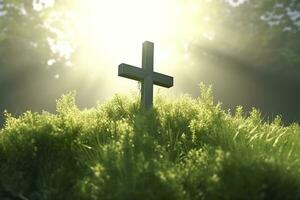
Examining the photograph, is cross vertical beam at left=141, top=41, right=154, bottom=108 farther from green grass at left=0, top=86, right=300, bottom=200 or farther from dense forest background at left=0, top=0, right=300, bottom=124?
dense forest background at left=0, top=0, right=300, bottom=124

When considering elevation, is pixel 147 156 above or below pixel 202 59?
below

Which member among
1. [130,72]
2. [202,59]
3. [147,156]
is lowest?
[147,156]

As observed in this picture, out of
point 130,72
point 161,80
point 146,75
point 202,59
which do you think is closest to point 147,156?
point 130,72

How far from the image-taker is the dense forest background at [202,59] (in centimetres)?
2631

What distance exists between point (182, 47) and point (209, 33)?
5.44ft

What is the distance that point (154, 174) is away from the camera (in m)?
4.64

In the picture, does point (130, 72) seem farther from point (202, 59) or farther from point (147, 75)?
point (202, 59)

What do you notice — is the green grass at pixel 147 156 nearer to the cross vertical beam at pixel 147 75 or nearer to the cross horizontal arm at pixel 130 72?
Answer: the cross vertical beam at pixel 147 75

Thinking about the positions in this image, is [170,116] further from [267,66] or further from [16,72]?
[16,72]

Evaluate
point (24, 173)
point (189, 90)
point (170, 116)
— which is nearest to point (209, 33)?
point (189, 90)

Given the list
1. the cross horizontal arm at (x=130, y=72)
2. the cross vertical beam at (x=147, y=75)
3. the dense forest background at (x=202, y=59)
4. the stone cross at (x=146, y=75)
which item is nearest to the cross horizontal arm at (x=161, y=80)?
the stone cross at (x=146, y=75)

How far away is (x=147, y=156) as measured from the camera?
17.6 ft

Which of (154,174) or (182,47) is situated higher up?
(182,47)

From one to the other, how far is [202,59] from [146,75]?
1998 centimetres
